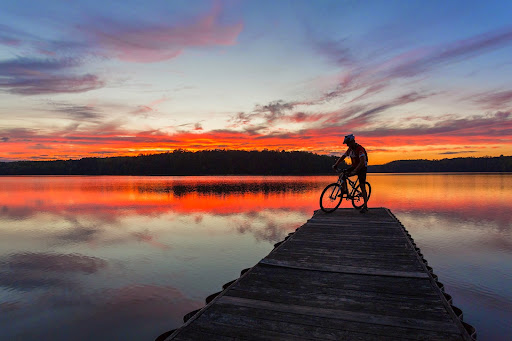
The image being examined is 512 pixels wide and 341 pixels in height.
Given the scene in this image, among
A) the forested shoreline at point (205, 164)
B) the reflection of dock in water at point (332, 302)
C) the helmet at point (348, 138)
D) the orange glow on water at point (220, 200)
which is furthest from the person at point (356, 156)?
the forested shoreline at point (205, 164)

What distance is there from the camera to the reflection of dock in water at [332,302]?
4.10 m

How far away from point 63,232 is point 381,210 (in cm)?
2004

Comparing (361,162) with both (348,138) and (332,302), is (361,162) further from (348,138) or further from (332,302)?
(332,302)

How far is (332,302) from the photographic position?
5.04 m

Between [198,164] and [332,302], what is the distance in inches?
7046

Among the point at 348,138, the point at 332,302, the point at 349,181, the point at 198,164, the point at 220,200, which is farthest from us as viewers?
the point at 198,164

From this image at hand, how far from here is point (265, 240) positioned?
17.5 meters

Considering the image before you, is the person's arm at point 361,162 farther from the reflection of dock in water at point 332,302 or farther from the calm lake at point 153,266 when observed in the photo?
the calm lake at point 153,266

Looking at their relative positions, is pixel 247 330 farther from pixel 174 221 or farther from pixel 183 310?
pixel 174 221

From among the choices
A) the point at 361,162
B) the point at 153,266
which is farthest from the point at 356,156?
the point at 153,266

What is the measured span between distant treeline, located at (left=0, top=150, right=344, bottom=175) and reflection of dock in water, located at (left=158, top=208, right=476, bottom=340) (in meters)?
171

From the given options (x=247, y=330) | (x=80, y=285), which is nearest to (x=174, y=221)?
(x=80, y=285)

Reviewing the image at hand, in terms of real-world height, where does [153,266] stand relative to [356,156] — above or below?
below

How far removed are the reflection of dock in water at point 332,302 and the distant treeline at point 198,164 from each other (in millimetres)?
171410
